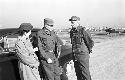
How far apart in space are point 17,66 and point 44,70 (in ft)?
1.75

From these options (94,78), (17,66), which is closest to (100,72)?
(94,78)

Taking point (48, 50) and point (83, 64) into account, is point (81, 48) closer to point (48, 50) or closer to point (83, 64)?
point (83, 64)

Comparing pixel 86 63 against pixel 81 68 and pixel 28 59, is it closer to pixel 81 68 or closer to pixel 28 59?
pixel 81 68

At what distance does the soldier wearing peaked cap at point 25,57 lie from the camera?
3.87 meters

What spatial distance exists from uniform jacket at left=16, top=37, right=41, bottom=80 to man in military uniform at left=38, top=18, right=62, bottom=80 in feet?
1.77

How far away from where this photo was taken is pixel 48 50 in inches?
180

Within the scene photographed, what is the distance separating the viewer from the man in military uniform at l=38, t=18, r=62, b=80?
454 centimetres

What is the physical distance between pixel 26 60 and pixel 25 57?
0.16ft

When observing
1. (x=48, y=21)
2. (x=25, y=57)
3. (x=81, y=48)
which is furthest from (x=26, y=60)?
(x=81, y=48)

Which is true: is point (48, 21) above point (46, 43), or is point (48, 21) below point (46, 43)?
above

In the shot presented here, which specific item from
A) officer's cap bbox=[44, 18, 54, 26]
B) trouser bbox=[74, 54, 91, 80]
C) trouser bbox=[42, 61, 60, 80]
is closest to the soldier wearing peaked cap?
trouser bbox=[42, 61, 60, 80]

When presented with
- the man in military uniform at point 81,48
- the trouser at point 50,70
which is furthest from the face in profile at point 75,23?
the trouser at point 50,70

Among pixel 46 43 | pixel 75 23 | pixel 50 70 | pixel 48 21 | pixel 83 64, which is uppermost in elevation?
pixel 48 21

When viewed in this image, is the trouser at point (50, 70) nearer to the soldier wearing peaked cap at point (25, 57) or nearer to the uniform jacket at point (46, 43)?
the uniform jacket at point (46, 43)
